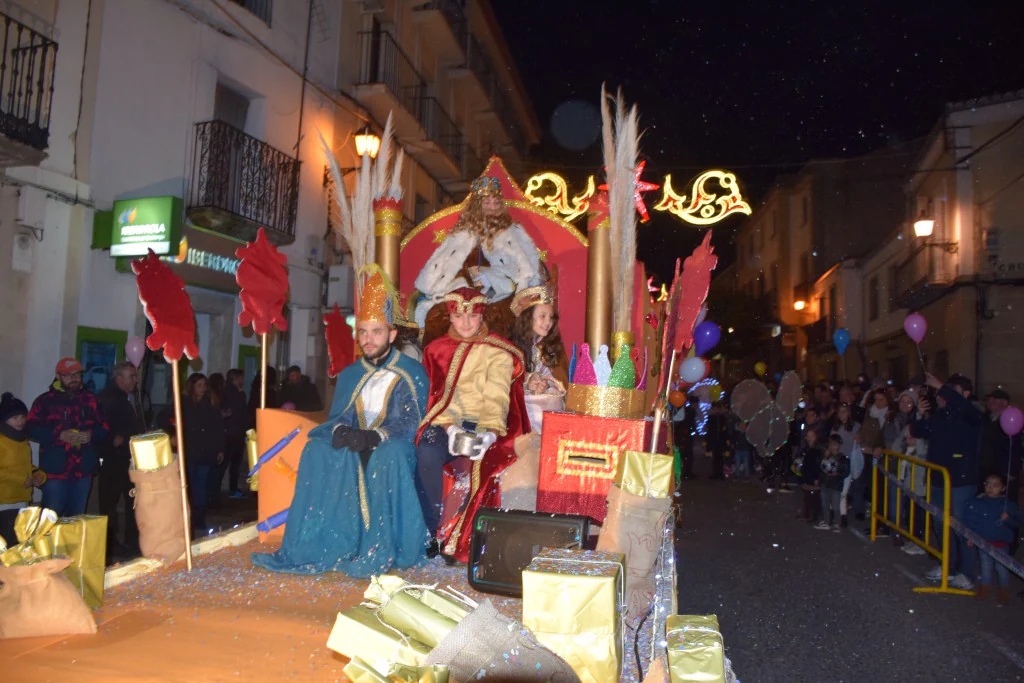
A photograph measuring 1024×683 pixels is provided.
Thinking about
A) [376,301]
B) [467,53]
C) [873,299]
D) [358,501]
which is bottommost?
[358,501]

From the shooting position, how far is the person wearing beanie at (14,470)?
20.2 feet

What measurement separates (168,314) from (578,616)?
2.93m

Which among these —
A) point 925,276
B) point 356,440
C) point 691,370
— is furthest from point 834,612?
point 925,276

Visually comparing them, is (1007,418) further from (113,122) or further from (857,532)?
(113,122)

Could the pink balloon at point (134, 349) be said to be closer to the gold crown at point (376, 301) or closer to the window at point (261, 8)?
the gold crown at point (376, 301)

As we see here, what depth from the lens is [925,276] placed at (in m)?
20.0

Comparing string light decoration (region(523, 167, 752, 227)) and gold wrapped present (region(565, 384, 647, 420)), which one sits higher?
string light decoration (region(523, 167, 752, 227))

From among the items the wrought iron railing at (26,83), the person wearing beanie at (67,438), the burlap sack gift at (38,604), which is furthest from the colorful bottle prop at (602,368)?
the wrought iron railing at (26,83)

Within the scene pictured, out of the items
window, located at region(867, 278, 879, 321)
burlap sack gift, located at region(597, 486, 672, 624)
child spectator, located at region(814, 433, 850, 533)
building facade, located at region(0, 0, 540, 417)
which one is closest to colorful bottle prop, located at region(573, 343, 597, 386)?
burlap sack gift, located at region(597, 486, 672, 624)

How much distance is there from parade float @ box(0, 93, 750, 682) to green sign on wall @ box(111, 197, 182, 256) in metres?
3.83

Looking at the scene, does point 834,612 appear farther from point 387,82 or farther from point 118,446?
point 387,82

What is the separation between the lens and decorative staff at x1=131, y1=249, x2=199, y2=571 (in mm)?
4328

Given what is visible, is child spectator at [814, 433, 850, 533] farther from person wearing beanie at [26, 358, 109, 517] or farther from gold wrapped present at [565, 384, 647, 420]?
person wearing beanie at [26, 358, 109, 517]

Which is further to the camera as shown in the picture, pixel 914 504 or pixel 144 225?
pixel 144 225
